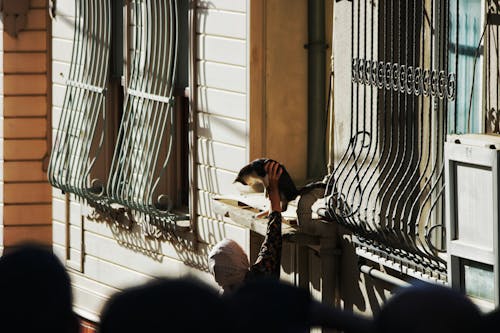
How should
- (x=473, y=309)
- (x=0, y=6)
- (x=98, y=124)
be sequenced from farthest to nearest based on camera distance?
1. (x=0, y=6)
2. (x=98, y=124)
3. (x=473, y=309)

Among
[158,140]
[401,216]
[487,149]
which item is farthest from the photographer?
[158,140]

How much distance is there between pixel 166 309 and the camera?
0.95 metres

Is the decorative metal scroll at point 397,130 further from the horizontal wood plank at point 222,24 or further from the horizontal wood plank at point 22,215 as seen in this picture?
the horizontal wood plank at point 22,215

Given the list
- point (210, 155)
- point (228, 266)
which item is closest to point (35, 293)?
point (228, 266)

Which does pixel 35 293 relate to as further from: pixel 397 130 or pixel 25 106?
pixel 25 106

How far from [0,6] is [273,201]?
24.9 ft

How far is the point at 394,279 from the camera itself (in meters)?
7.46

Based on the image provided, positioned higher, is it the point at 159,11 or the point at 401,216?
the point at 159,11

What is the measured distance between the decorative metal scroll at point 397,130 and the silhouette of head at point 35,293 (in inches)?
225

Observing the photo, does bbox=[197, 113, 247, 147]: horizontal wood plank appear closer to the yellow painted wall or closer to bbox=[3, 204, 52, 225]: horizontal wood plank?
the yellow painted wall

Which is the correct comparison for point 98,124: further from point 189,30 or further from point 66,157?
point 189,30

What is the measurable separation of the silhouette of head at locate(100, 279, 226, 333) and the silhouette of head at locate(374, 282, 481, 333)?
12cm

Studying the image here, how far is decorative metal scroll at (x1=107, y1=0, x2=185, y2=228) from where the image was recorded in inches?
419

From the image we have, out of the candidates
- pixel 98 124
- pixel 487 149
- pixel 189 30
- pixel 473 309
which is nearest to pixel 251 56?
pixel 189 30
